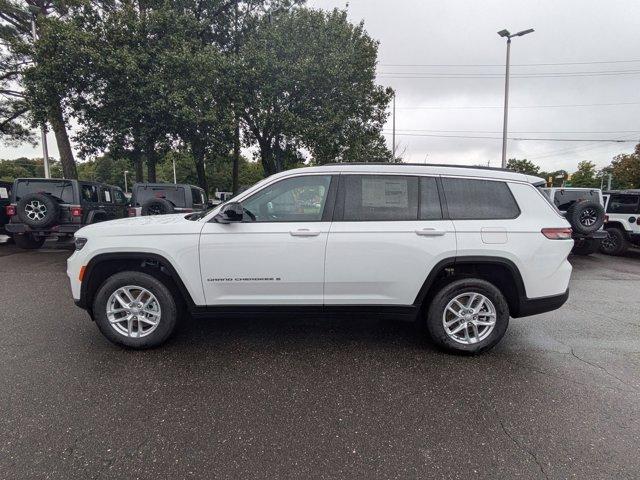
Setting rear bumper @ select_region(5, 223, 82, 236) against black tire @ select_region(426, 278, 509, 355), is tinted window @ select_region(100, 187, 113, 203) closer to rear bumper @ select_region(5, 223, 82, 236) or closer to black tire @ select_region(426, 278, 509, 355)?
rear bumper @ select_region(5, 223, 82, 236)

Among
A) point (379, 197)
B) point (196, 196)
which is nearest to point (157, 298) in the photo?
point (379, 197)

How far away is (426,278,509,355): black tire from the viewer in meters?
3.37

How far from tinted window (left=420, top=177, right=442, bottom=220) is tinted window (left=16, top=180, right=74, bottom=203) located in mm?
8766

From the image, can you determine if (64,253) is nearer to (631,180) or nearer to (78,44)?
(78,44)

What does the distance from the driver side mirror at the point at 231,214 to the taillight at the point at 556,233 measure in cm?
287

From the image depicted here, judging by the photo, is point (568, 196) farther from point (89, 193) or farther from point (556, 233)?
point (89, 193)

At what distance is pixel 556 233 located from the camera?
3318mm

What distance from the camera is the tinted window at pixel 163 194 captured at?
9320 millimetres

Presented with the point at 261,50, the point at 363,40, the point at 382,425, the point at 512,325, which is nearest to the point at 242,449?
the point at 382,425

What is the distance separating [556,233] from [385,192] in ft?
5.49

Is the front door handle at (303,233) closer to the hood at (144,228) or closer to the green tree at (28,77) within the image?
the hood at (144,228)

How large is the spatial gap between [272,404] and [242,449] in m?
0.48

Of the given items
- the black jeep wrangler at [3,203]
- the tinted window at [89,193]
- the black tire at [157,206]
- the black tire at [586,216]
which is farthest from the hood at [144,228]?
the black tire at [586,216]

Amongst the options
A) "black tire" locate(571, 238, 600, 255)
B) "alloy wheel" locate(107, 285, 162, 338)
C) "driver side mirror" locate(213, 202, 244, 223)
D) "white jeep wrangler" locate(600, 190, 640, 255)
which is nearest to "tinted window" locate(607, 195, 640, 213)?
"white jeep wrangler" locate(600, 190, 640, 255)
